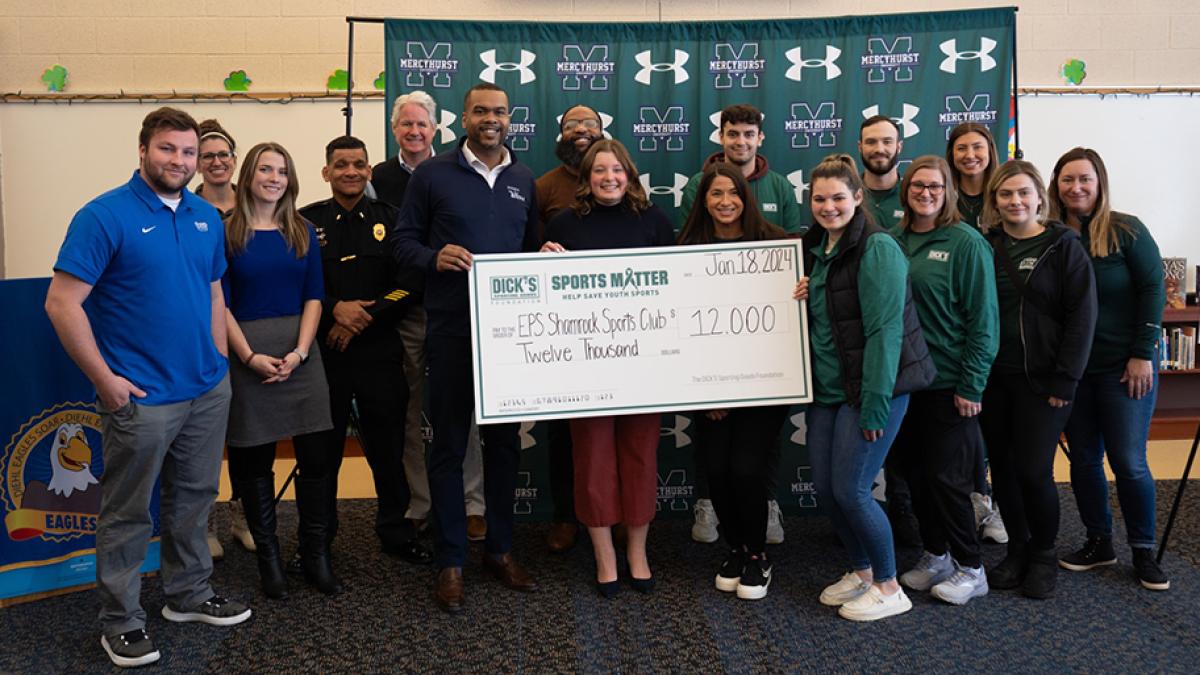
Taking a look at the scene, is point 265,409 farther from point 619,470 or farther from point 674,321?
point 674,321

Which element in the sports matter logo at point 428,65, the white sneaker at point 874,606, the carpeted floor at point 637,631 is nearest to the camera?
the carpeted floor at point 637,631

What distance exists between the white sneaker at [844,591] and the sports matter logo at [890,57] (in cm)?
235

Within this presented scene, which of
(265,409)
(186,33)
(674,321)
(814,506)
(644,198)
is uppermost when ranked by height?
(186,33)

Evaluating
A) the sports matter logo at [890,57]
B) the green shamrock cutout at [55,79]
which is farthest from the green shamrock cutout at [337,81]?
the sports matter logo at [890,57]

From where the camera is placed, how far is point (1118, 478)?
313cm

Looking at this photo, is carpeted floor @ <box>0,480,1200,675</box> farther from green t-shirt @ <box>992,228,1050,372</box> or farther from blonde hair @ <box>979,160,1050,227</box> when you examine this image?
blonde hair @ <box>979,160,1050,227</box>

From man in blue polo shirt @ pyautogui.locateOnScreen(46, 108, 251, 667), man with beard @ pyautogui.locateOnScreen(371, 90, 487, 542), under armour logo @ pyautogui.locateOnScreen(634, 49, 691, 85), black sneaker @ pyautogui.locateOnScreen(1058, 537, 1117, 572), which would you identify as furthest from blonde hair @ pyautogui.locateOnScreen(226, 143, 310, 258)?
black sneaker @ pyautogui.locateOnScreen(1058, 537, 1117, 572)

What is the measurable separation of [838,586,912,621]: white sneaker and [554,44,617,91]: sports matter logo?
2509mm

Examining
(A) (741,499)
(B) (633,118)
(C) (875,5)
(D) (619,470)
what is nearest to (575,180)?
(B) (633,118)

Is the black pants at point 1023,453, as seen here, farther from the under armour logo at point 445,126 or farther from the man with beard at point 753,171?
the under armour logo at point 445,126

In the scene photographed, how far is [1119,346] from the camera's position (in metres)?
3.05

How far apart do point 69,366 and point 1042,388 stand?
3481 mm

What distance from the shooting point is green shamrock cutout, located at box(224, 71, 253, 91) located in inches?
212

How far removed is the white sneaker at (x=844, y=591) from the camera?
2.97m
